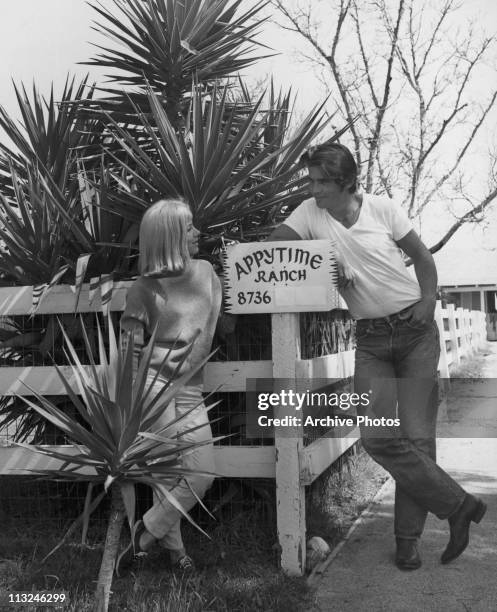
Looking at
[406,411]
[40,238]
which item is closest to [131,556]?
[406,411]

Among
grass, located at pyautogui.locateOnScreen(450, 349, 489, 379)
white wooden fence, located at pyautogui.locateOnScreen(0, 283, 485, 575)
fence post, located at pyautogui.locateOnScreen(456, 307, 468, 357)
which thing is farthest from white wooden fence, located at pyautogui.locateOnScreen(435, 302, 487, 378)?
white wooden fence, located at pyautogui.locateOnScreen(0, 283, 485, 575)

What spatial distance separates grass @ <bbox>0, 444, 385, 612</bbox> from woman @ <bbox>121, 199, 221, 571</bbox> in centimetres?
20

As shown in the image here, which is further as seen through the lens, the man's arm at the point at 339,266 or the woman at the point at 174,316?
the man's arm at the point at 339,266

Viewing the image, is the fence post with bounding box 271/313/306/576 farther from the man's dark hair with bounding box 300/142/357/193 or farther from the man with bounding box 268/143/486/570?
the man's dark hair with bounding box 300/142/357/193

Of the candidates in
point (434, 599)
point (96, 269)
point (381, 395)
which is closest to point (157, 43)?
point (96, 269)

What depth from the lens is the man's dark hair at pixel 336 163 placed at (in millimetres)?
3779

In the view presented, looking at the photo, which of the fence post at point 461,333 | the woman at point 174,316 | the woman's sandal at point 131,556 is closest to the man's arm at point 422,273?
the woman at point 174,316

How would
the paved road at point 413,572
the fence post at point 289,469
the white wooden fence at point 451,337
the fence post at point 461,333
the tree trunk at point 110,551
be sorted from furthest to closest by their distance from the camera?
the fence post at point 461,333, the white wooden fence at point 451,337, the fence post at point 289,469, the paved road at point 413,572, the tree trunk at point 110,551

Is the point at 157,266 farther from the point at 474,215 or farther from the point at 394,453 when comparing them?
the point at 474,215

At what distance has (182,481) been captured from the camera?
137 inches

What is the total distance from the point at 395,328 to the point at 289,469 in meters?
0.88

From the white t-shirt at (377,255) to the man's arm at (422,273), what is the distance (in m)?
0.04

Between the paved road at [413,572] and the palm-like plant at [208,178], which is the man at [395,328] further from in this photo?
the palm-like plant at [208,178]

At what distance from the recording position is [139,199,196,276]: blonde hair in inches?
134
